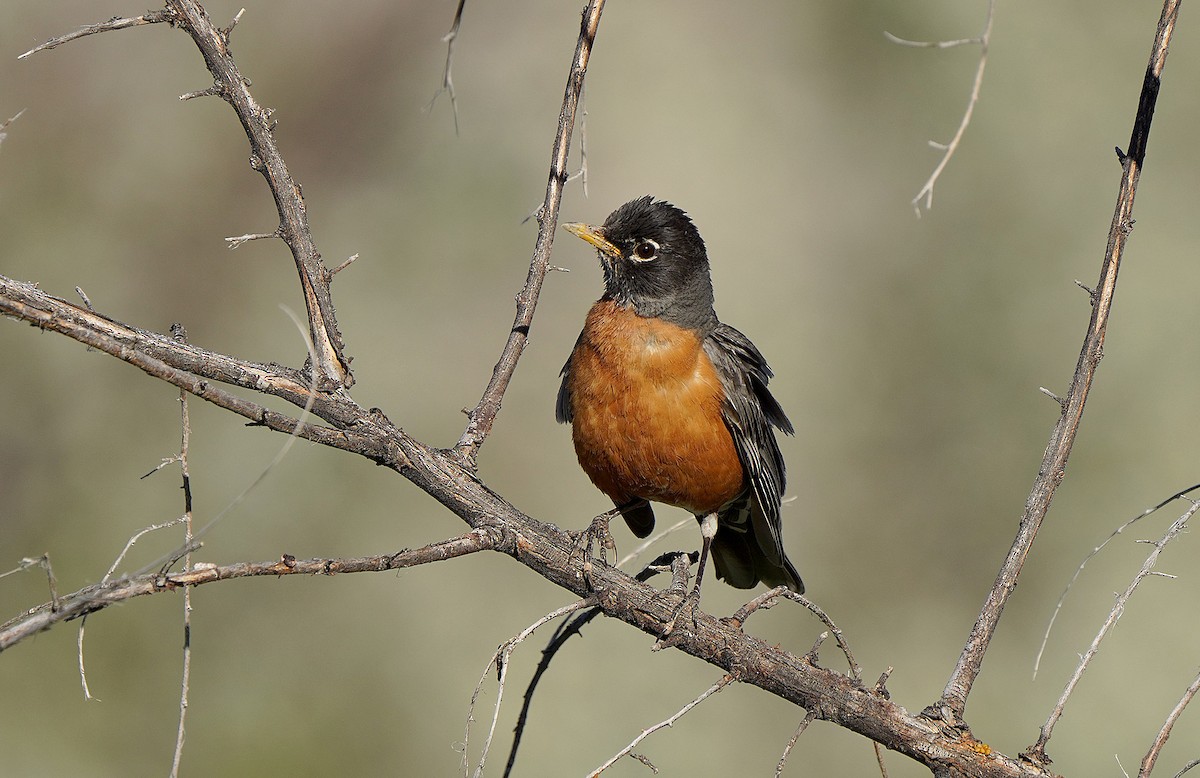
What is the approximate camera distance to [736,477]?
4.25m

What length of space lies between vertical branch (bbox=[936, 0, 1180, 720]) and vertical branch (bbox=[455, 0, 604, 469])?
55.3 inches

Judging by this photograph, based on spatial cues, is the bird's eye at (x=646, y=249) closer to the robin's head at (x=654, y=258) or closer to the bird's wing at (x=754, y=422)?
the robin's head at (x=654, y=258)

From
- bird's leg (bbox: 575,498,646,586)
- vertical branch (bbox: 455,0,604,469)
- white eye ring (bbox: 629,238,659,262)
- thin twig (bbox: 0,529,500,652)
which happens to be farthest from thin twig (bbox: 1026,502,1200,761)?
white eye ring (bbox: 629,238,659,262)

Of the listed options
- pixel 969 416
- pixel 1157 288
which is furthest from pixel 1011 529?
pixel 1157 288

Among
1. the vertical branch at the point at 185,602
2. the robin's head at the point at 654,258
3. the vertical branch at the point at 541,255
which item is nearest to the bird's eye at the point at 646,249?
the robin's head at the point at 654,258

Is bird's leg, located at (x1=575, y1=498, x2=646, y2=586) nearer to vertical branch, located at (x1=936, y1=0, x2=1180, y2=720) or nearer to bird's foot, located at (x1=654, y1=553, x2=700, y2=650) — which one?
bird's foot, located at (x1=654, y1=553, x2=700, y2=650)

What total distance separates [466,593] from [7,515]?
118 inches

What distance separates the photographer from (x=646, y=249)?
455 centimetres

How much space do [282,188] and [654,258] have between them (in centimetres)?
196

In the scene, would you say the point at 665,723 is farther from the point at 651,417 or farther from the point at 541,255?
the point at 651,417

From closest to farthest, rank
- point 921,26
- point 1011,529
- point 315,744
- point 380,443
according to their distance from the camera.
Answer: point 380,443 → point 315,744 → point 1011,529 → point 921,26

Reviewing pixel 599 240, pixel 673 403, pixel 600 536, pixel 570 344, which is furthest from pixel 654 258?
pixel 570 344

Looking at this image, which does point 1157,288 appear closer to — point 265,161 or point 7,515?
point 265,161

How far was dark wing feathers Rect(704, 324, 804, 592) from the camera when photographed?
430cm
